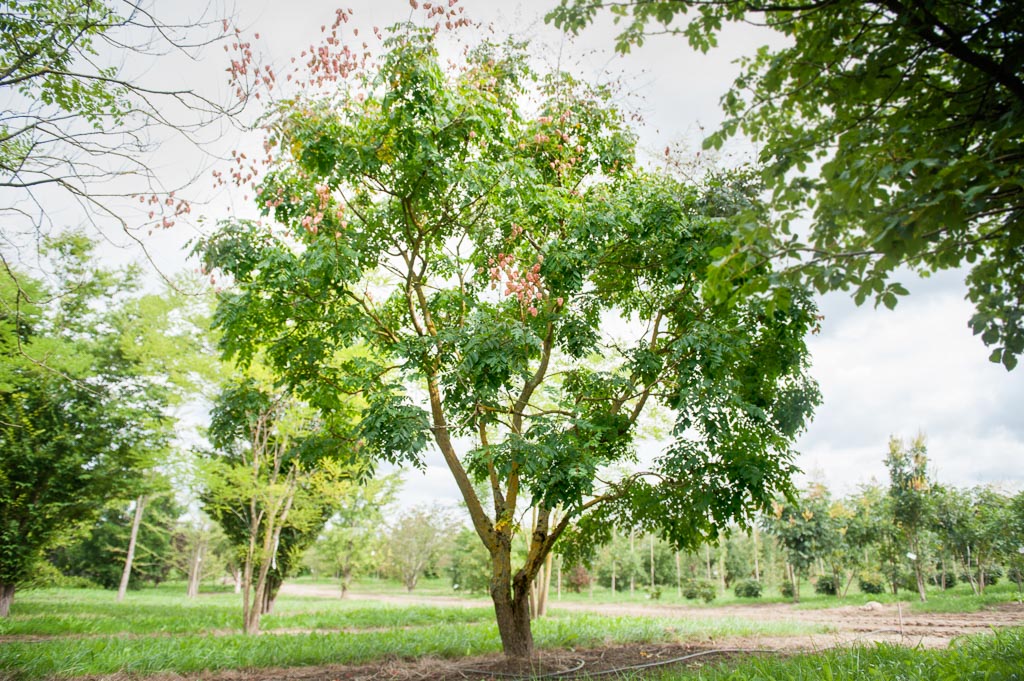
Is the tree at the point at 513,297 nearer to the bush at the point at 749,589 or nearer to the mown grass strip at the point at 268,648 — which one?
the mown grass strip at the point at 268,648

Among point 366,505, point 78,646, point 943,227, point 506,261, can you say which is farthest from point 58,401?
point 943,227

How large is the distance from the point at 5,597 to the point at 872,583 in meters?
27.6

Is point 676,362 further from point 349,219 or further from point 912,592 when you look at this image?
point 912,592

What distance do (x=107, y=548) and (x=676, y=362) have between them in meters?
29.1

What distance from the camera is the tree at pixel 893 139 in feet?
7.39

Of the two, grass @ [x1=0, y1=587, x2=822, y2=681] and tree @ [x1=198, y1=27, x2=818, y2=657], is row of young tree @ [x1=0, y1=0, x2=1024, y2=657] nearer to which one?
tree @ [x1=198, y1=27, x2=818, y2=657]

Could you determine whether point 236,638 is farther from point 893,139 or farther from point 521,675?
point 893,139

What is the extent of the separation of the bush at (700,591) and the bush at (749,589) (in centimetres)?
135

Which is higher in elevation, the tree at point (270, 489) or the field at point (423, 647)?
the tree at point (270, 489)

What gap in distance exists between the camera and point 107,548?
82.6 feet

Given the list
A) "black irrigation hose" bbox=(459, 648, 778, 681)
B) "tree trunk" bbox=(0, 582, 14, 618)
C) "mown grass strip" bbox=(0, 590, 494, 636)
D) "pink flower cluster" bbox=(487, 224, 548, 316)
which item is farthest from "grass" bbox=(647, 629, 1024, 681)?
"tree trunk" bbox=(0, 582, 14, 618)

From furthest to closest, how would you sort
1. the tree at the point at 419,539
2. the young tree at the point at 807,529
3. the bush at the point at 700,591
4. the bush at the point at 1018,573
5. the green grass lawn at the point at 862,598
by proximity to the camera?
1. the tree at the point at 419,539
2. the bush at the point at 700,591
3. the young tree at the point at 807,529
4. the bush at the point at 1018,573
5. the green grass lawn at the point at 862,598

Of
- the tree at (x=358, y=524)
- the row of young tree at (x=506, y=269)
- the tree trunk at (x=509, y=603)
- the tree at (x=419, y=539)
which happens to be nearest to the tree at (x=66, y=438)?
the tree at (x=358, y=524)

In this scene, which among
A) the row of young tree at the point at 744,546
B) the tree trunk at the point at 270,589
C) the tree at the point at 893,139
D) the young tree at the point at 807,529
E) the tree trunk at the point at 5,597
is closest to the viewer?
the tree at the point at 893,139
